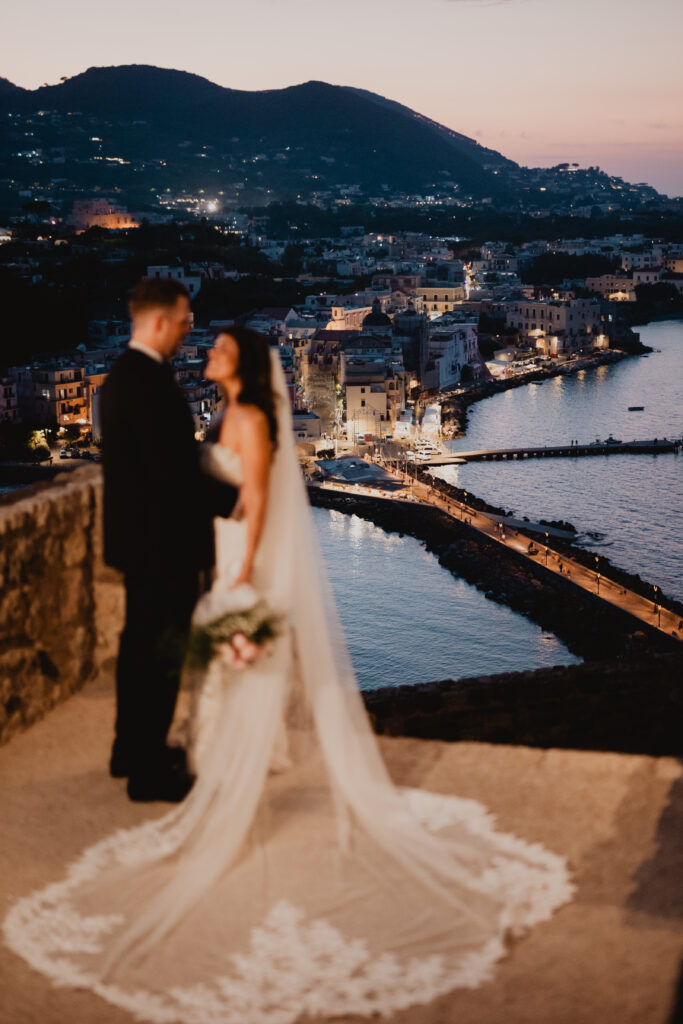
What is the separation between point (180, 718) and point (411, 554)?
1532cm

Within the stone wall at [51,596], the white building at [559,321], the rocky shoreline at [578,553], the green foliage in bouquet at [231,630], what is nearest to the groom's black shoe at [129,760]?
the green foliage in bouquet at [231,630]

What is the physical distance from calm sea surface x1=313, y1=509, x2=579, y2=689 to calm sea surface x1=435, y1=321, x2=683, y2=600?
102 inches

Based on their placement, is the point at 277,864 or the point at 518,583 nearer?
the point at 277,864

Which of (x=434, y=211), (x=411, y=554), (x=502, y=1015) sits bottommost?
(x=411, y=554)

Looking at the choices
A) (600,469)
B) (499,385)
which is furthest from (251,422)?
(499,385)

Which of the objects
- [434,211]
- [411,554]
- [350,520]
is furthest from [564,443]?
[434,211]

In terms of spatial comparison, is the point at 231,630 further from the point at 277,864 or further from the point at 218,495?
the point at 277,864

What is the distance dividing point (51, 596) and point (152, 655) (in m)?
0.66

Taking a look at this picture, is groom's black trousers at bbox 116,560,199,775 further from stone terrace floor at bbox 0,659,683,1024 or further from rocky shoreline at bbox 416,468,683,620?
rocky shoreline at bbox 416,468,683,620

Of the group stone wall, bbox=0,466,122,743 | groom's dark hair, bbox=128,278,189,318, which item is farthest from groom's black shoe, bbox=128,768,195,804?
groom's dark hair, bbox=128,278,189,318

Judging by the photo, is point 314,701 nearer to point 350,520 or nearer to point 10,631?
point 10,631

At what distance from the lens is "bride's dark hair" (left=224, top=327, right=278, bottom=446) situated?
1740 mm

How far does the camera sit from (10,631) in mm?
2328

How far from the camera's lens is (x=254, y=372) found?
1743mm
